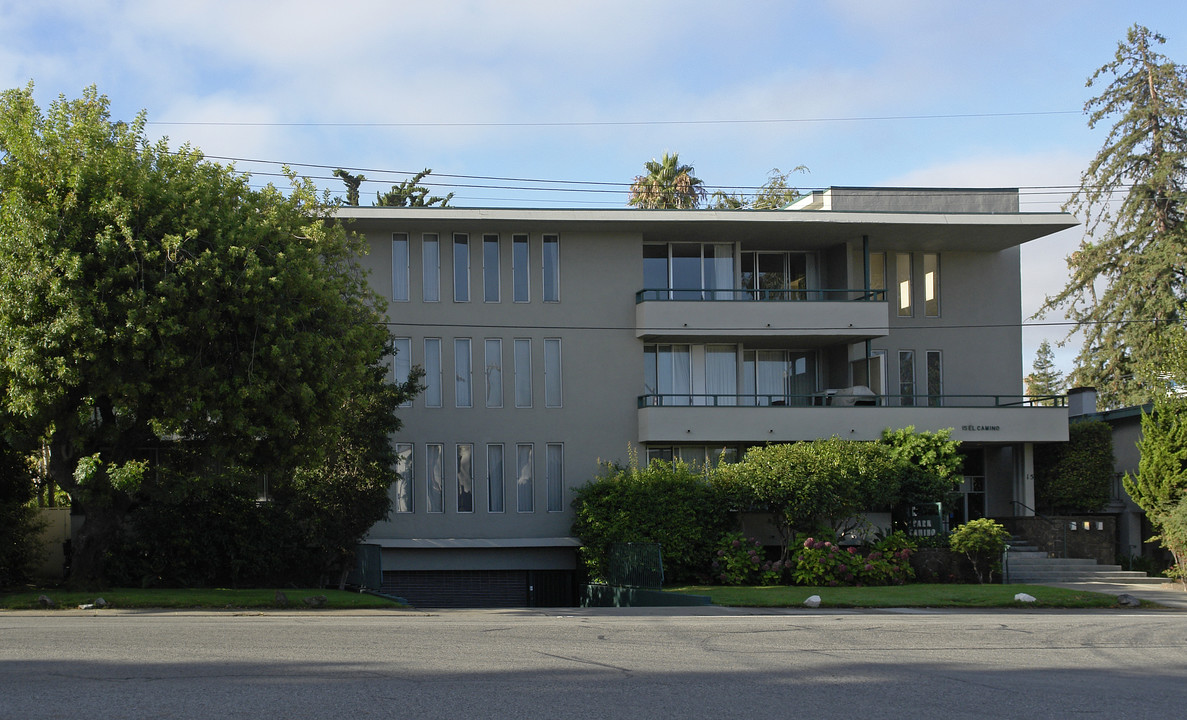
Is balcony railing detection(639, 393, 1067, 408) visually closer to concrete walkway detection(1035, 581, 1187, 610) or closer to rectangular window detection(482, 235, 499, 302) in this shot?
rectangular window detection(482, 235, 499, 302)

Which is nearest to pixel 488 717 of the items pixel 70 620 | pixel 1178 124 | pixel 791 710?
pixel 791 710

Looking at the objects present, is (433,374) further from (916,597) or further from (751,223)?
(916,597)

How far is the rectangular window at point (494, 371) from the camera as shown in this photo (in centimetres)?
3241

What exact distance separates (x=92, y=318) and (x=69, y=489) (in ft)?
16.3

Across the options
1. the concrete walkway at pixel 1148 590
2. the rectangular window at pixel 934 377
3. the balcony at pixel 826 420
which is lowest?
the concrete walkway at pixel 1148 590

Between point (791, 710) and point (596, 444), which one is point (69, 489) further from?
point (791, 710)

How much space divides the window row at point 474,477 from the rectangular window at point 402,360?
1814mm

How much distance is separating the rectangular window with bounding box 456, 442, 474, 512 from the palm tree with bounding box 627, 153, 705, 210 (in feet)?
66.8

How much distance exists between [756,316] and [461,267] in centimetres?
876

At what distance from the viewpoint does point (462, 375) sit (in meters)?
32.3

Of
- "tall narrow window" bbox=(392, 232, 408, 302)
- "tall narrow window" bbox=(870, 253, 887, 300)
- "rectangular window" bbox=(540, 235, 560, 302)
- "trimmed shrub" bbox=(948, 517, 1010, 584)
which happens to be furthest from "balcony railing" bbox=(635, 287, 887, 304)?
"trimmed shrub" bbox=(948, 517, 1010, 584)

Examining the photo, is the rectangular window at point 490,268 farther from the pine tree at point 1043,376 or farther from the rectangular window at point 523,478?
the pine tree at point 1043,376

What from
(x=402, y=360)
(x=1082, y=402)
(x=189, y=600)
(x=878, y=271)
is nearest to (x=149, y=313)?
(x=189, y=600)

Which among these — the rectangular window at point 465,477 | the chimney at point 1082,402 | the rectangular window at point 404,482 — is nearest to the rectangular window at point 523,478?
the rectangular window at point 465,477
